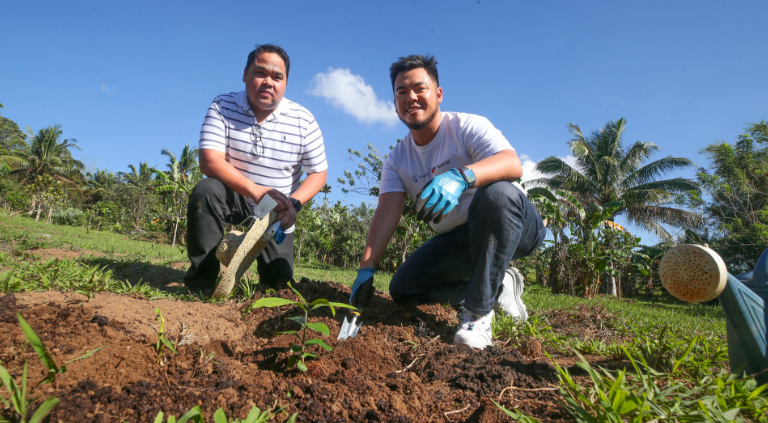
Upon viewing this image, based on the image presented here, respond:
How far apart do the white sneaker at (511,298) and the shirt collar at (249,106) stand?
1.94m

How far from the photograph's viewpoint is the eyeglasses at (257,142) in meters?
2.65

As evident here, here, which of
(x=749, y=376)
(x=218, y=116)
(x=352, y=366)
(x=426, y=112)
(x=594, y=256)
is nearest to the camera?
(x=749, y=376)

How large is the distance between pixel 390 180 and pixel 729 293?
177 cm

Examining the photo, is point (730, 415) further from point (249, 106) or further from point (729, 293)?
point (249, 106)

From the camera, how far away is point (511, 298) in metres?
2.46

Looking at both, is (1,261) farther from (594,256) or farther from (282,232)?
(594,256)

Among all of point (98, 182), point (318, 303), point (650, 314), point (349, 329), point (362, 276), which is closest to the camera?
point (318, 303)

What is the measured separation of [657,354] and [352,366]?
1.21m

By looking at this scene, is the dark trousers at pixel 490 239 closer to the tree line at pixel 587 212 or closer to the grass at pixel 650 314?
the grass at pixel 650 314

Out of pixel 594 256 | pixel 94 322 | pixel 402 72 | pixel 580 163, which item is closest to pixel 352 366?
pixel 94 322

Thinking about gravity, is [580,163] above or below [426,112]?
above

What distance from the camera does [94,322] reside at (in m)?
1.41

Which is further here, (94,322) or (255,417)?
(94,322)

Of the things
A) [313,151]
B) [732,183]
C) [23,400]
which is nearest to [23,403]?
[23,400]
